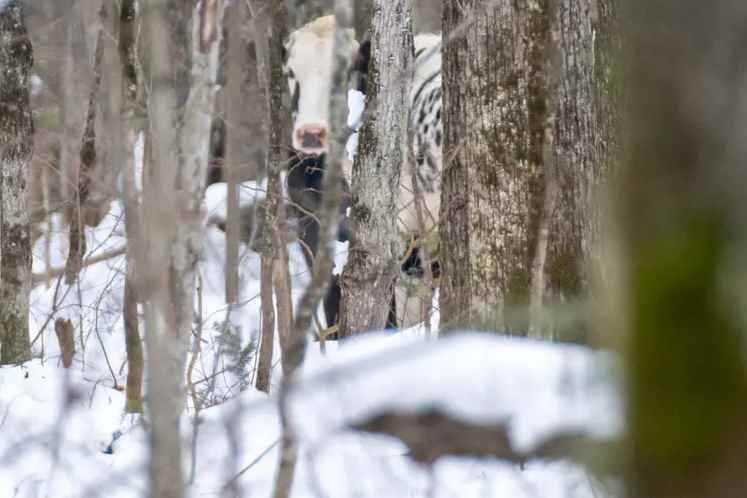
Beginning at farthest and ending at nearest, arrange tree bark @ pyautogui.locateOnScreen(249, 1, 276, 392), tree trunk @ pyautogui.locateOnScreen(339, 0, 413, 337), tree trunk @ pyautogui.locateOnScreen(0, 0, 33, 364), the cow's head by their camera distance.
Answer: the cow's head → tree trunk @ pyautogui.locateOnScreen(0, 0, 33, 364) → tree trunk @ pyautogui.locateOnScreen(339, 0, 413, 337) → tree bark @ pyautogui.locateOnScreen(249, 1, 276, 392)

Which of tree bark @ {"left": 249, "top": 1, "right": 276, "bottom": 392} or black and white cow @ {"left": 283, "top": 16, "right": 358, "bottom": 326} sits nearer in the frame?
tree bark @ {"left": 249, "top": 1, "right": 276, "bottom": 392}

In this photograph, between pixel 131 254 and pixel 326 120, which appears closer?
pixel 131 254

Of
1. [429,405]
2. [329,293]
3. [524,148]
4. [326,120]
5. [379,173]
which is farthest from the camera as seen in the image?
[329,293]

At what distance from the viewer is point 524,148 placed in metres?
4.86

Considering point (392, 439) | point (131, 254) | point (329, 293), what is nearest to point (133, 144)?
point (131, 254)

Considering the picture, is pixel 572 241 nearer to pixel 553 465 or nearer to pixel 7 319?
pixel 553 465

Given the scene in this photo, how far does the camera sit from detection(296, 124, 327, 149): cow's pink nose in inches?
297

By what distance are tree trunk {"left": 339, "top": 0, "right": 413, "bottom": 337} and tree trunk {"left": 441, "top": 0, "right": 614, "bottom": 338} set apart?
2049 millimetres

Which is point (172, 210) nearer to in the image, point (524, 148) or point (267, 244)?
point (524, 148)

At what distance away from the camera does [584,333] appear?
4645 millimetres

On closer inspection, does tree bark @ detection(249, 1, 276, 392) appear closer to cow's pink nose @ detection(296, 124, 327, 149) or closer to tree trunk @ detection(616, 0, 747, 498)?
cow's pink nose @ detection(296, 124, 327, 149)

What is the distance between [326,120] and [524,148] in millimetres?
3063

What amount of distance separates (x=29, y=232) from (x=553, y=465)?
525cm

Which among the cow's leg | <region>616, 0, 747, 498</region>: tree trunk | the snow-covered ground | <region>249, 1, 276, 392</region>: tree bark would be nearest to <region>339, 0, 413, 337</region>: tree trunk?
<region>249, 1, 276, 392</region>: tree bark
